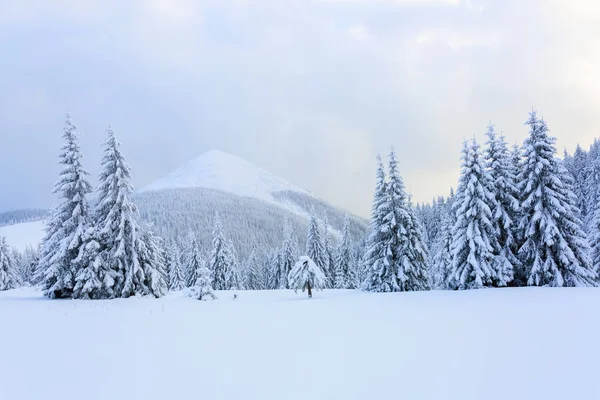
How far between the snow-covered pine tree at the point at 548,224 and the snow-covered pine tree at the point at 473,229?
2389mm

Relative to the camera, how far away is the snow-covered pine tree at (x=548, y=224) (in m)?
22.6

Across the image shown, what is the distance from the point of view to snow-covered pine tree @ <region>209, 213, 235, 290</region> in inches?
2026

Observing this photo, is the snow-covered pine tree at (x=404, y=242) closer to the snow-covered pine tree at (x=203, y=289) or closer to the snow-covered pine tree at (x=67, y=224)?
the snow-covered pine tree at (x=203, y=289)

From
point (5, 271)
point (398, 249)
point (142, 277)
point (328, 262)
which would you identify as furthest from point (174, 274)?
point (398, 249)

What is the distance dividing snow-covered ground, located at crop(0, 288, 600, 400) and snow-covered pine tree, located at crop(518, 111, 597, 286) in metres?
13.5

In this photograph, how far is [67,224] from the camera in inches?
961

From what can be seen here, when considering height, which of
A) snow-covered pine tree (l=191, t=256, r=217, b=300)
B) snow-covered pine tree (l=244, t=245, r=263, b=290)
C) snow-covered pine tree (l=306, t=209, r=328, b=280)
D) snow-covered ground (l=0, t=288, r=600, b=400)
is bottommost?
snow-covered pine tree (l=244, t=245, r=263, b=290)

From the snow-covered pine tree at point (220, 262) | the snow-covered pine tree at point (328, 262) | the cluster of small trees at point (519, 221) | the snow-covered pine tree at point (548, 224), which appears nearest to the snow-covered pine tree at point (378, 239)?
the cluster of small trees at point (519, 221)

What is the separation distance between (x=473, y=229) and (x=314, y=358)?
2168cm

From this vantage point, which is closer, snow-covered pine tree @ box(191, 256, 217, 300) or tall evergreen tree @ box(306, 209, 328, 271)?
snow-covered pine tree @ box(191, 256, 217, 300)

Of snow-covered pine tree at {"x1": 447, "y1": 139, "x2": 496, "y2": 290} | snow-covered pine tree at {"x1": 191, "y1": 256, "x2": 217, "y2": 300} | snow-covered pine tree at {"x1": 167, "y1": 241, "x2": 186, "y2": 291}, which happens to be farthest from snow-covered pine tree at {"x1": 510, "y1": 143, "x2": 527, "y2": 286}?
snow-covered pine tree at {"x1": 167, "y1": 241, "x2": 186, "y2": 291}

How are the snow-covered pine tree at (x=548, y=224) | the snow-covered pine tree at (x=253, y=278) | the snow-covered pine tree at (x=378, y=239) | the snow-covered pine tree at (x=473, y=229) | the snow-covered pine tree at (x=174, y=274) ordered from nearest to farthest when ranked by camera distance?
1. the snow-covered pine tree at (x=548, y=224)
2. the snow-covered pine tree at (x=473, y=229)
3. the snow-covered pine tree at (x=378, y=239)
4. the snow-covered pine tree at (x=174, y=274)
5. the snow-covered pine tree at (x=253, y=278)

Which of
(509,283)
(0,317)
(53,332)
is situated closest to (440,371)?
(53,332)

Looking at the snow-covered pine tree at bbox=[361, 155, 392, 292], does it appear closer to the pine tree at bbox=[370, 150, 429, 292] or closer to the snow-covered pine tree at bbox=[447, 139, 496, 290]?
the pine tree at bbox=[370, 150, 429, 292]
